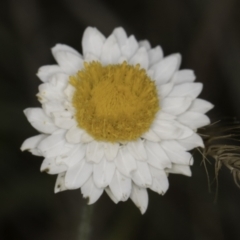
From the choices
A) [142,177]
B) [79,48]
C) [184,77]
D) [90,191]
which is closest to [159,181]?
[142,177]

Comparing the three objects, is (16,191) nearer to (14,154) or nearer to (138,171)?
(14,154)

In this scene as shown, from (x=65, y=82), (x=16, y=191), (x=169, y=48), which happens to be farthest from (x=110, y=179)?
(x=169, y=48)

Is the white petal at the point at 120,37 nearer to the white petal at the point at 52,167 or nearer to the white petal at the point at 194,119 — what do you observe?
the white petal at the point at 194,119

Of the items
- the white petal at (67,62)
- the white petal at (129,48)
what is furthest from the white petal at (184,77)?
the white petal at (67,62)

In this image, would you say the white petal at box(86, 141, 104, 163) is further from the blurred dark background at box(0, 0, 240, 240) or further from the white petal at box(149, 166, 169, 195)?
the blurred dark background at box(0, 0, 240, 240)

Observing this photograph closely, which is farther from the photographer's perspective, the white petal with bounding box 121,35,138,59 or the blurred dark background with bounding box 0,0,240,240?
the blurred dark background with bounding box 0,0,240,240

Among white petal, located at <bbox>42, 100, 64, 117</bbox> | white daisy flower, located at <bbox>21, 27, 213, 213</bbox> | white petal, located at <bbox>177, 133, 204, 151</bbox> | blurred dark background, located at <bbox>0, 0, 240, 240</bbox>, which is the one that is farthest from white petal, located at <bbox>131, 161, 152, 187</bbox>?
blurred dark background, located at <bbox>0, 0, 240, 240</bbox>
